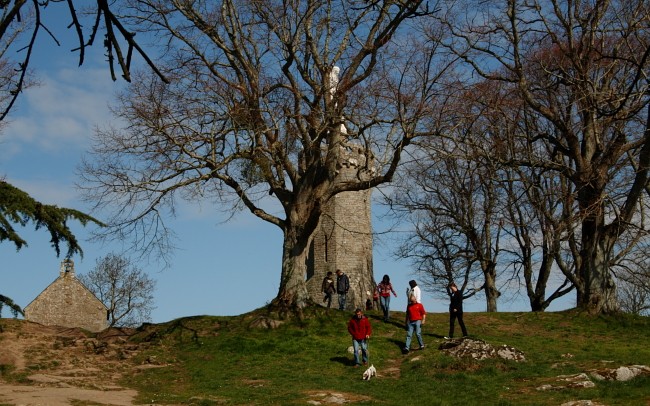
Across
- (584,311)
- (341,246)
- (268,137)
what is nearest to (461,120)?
(268,137)

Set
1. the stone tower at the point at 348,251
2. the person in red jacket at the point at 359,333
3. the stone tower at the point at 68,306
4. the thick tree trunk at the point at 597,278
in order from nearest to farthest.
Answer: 1. the person in red jacket at the point at 359,333
2. the thick tree trunk at the point at 597,278
3. the stone tower at the point at 348,251
4. the stone tower at the point at 68,306

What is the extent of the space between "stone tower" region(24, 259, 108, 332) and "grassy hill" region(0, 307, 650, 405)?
2553 centimetres

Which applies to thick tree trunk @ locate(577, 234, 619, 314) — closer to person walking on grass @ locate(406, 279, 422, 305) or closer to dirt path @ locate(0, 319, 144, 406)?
person walking on grass @ locate(406, 279, 422, 305)

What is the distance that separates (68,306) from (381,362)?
32.6 meters

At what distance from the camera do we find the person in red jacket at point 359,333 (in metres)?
19.5

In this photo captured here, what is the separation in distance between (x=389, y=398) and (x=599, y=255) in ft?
40.4

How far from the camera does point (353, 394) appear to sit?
16.4 m

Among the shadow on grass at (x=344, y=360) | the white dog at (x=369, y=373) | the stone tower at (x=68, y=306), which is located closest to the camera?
the white dog at (x=369, y=373)

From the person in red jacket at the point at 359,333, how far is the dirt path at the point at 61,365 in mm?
5310

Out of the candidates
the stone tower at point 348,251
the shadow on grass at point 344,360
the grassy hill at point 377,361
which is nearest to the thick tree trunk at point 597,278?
the grassy hill at point 377,361

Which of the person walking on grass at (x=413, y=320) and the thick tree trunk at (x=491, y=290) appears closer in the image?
the person walking on grass at (x=413, y=320)

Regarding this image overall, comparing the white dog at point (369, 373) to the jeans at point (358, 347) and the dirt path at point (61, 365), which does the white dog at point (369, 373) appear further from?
the dirt path at point (61, 365)

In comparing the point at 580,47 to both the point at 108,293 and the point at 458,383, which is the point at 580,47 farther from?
the point at 108,293

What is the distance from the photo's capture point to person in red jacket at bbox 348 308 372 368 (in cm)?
1953
